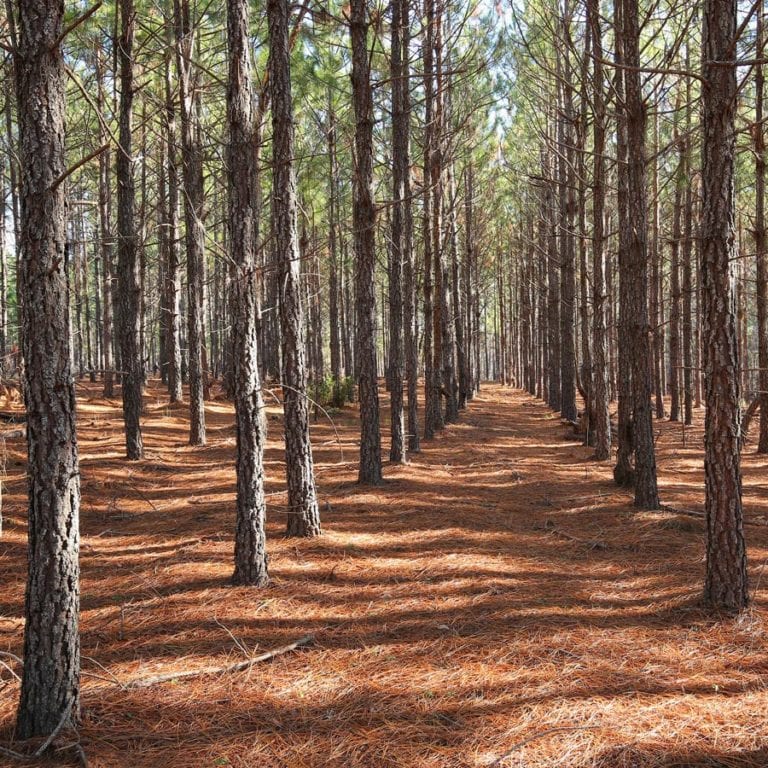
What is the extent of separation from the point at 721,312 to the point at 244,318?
316 cm

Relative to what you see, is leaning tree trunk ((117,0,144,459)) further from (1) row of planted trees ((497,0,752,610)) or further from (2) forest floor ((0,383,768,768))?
(1) row of planted trees ((497,0,752,610))

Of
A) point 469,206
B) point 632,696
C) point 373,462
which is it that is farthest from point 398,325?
point 469,206

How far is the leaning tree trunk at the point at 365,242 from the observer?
7.84 metres

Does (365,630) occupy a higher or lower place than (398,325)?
lower

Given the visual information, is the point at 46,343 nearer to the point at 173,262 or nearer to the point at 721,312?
the point at 721,312

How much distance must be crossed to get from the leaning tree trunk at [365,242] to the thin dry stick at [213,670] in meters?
4.39

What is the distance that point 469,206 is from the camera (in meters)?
19.0

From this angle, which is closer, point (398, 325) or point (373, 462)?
point (373, 462)

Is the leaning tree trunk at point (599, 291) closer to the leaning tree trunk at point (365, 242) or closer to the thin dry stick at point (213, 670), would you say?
the leaning tree trunk at point (365, 242)

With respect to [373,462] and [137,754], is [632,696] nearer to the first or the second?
[137,754]

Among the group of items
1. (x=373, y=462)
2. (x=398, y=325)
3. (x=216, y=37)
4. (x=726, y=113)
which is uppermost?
(x=216, y=37)

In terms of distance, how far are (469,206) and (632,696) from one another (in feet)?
56.4

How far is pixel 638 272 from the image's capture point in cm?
738

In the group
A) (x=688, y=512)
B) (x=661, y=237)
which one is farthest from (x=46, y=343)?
(x=661, y=237)
